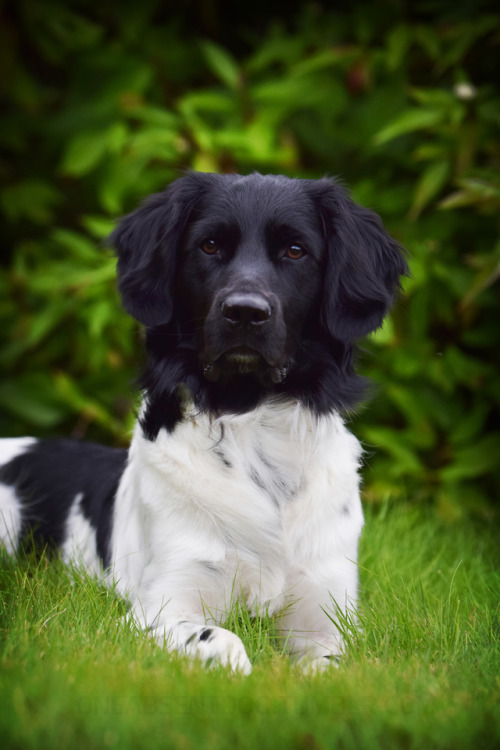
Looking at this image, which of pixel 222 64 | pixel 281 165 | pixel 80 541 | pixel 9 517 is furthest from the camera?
pixel 281 165

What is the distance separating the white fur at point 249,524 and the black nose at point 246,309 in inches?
14.4

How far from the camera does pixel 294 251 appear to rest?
2688 mm

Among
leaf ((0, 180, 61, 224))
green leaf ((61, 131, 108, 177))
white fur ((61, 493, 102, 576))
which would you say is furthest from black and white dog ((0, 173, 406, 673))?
leaf ((0, 180, 61, 224))

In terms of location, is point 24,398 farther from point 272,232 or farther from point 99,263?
point 272,232

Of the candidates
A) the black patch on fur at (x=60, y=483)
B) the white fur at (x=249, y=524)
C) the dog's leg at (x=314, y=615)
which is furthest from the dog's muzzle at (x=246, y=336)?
the black patch on fur at (x=60, y=483)

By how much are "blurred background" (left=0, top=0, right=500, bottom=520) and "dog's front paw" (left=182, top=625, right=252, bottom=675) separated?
2091mm

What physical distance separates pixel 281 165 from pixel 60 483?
6.93 feet

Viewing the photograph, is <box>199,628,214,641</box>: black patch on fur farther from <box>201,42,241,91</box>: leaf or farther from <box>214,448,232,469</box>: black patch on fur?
<box>201,42,241,91</box>: leaf

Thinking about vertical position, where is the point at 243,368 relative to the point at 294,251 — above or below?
below

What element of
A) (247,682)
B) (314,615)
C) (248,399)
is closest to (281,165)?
(248,399)

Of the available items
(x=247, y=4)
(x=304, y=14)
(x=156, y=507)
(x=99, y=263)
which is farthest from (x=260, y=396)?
(x=247, y=4)

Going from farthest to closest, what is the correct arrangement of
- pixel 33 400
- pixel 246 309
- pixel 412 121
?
pixel 33 400
pixel 412 121
pixel 246 309

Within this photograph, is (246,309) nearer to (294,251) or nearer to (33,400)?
(294,251)

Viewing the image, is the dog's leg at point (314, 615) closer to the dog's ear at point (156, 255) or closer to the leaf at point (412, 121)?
the dog's ear at point (156, 255)
